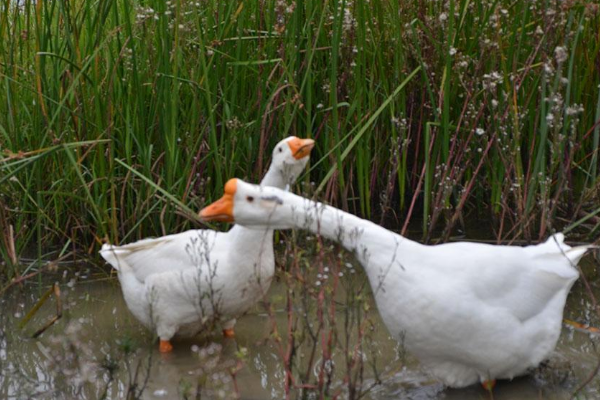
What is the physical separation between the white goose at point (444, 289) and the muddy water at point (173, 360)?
0.19 m

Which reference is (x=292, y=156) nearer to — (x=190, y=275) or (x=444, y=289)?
(x=190, y=275)

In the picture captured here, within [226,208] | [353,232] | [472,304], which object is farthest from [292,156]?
[472,304]

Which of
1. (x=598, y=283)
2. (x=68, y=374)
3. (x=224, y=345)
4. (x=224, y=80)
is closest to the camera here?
(x=68, y=374)

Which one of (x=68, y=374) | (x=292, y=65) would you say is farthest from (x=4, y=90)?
(x=68, y=374)

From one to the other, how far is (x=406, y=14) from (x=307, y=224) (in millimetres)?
2508

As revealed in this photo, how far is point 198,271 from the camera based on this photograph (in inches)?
181

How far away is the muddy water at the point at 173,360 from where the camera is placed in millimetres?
4160

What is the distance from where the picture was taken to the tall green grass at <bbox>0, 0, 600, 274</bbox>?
216 inches

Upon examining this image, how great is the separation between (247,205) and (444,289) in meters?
0.84

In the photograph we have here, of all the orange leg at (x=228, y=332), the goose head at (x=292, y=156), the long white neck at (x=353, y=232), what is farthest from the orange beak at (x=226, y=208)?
the orange leg at (x=228, y=332)

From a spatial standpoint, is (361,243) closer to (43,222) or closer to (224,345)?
(224,345)

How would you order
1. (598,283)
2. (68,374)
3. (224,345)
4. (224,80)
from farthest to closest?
(224,80)
(598,283)
(224,345)
(68,374)

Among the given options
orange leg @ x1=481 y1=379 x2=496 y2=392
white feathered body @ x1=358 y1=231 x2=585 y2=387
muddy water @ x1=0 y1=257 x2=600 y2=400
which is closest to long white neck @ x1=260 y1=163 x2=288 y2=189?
muddy water @ x1=0 y1=257 x2=600 y2=400

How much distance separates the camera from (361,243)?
4035mm
